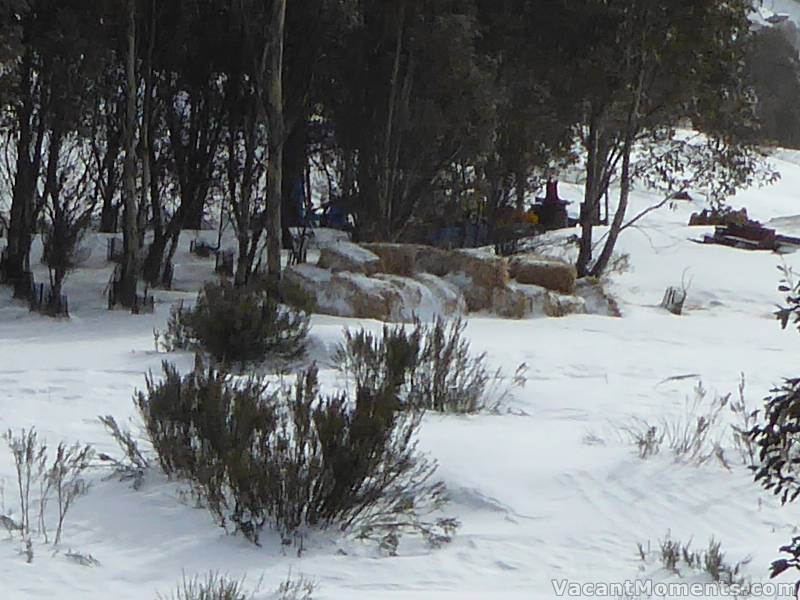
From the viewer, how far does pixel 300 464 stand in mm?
4652

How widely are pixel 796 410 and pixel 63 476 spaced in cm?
327

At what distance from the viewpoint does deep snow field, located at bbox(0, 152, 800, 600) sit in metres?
4.17

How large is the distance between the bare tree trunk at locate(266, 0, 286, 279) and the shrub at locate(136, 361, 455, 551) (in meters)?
7.55

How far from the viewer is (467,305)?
13344mm

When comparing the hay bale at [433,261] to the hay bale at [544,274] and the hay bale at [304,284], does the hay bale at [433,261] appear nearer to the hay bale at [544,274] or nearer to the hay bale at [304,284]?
the hay bale at [544,274]

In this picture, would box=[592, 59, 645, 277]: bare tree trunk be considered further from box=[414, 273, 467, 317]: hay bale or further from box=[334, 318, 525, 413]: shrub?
box=[334, 318, 525, 413]: shrub

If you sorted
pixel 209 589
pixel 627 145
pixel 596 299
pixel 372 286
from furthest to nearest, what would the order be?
pixel 627 145, pixel 596 299, pixel 372 286, pixel 209 589

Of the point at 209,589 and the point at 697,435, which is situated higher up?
the point at 697,435

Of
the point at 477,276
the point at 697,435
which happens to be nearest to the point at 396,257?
the point at 477,276

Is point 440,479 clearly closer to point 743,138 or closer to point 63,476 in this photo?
point 63,476

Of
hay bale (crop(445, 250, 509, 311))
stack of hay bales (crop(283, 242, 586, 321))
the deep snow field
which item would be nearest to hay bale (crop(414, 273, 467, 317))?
stack of hay bales (crop(283, 242, 586, 321))

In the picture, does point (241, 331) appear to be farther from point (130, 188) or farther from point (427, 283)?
point (130, 188)

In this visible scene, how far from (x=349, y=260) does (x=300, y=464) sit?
839 cm

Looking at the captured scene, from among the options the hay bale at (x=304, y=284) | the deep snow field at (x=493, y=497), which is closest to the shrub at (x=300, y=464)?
the deep snow field at (x=493, y=497)
